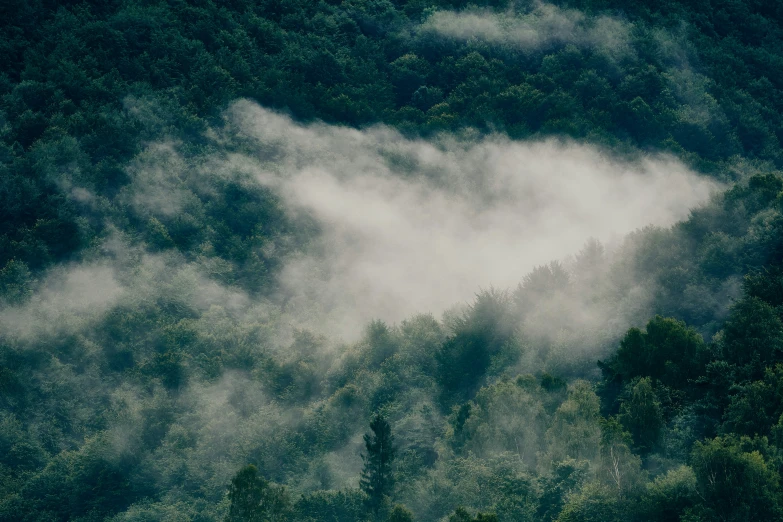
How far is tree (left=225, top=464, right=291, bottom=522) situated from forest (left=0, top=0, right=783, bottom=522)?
0.59ft

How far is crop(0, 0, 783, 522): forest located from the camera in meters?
53.4

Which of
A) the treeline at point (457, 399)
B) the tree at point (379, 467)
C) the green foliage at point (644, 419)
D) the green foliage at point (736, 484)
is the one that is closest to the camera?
the green foliage at point (736, 484)

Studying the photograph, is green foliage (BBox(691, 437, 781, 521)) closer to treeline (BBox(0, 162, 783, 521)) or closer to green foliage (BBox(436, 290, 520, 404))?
treeline (BBox(0, 162, 783, 521))

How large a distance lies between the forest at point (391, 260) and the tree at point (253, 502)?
18 centimetres

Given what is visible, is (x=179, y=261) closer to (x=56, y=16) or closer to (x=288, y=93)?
(x=288, y=93)

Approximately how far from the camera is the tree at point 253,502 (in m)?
A: 52.5

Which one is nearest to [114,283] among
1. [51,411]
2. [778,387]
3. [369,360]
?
[51,411]

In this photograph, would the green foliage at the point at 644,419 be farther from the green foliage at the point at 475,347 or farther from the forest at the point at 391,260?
the green foliage at the point at 475,347

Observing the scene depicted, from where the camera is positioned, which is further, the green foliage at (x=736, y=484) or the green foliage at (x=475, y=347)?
the green foliage at (x=475, y=347)

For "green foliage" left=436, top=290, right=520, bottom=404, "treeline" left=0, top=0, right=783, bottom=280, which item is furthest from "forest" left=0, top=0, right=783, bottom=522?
"treeline" left=0, top=0, right=783, bottom=280

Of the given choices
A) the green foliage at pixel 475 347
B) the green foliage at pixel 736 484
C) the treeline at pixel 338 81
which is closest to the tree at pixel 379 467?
the green foliage at pixel 475 347

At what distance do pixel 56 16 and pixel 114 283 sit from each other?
2096 inches

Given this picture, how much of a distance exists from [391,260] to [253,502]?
56712 millimetres

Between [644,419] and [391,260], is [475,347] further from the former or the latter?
[391,260]
